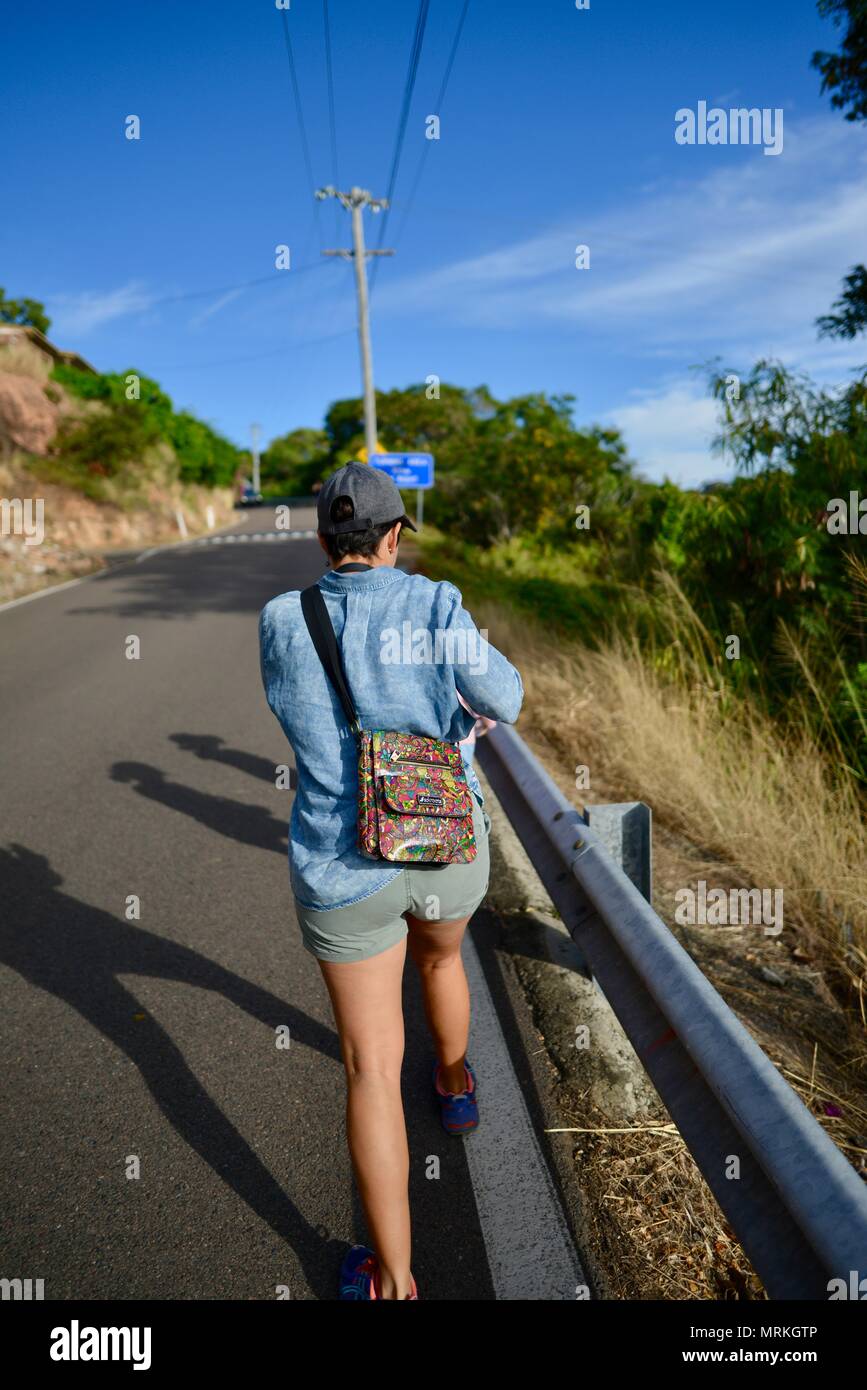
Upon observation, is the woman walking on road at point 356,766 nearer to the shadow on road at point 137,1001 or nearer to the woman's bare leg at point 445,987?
the woman's bare leg at point 445,987

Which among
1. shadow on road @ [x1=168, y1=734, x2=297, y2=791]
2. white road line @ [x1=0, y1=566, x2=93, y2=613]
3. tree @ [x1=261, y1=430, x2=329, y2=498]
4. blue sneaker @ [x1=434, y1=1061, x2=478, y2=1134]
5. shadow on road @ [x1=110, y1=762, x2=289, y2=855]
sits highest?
tree @ [x1=261, y1=430, x2=329, y2=498]

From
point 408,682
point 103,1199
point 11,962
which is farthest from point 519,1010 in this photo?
point 11,962

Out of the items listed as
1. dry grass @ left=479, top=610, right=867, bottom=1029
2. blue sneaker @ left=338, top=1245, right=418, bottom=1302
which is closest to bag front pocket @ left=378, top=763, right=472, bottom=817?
blue sneaker @ left=338, top=1245, right=418, bottom=1302

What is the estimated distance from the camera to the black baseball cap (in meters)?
2.06

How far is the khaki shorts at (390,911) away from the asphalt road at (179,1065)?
86 centimetres

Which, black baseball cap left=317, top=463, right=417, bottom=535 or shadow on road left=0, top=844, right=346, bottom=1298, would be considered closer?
black baseball cap left=317, top=463, right=417, bottom=535

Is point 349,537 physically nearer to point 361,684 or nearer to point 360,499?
point 360,499

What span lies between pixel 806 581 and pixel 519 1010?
3.86 meters

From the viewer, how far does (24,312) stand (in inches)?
2297

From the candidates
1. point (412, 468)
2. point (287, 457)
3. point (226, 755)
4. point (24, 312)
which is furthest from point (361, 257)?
point (287, 457)

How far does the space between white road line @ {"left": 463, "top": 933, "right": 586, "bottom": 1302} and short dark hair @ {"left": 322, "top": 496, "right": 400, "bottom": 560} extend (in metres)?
1.80

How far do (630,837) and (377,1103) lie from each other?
1471 millimetres

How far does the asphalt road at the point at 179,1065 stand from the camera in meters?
2.27

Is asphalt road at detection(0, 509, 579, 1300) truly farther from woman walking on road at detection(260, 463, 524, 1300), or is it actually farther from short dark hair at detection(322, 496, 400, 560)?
short dark hair at detection(322, 496, 400, 560)
